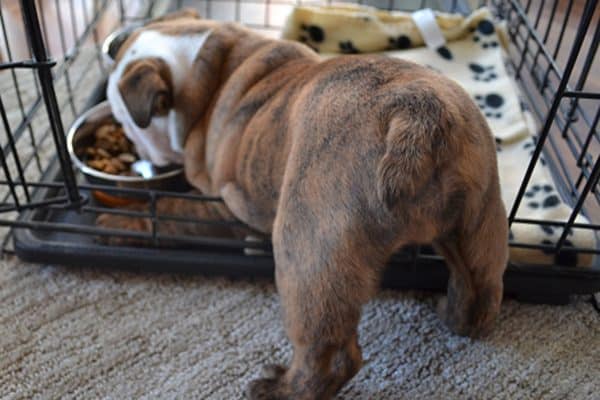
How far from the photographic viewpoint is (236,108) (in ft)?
4.05

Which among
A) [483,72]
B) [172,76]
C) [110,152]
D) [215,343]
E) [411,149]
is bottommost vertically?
[215,343]

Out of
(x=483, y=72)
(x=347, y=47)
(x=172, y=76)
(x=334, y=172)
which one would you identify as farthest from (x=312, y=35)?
(x=334, y=172)

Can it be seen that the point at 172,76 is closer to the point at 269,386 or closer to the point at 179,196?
the point at 179,196

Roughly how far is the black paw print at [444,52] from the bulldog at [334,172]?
24.6 inches

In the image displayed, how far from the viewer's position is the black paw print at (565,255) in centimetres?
124

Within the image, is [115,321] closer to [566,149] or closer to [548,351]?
[548,351]

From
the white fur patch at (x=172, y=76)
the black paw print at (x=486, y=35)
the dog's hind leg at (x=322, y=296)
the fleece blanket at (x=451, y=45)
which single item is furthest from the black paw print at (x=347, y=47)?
the dog's hind leg at (x=322, y=296)

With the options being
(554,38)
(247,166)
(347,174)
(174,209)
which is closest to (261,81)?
(247,166)

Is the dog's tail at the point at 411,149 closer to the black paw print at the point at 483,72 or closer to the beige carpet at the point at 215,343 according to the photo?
the beige carpet at the point at 215,343

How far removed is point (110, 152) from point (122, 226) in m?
0.25

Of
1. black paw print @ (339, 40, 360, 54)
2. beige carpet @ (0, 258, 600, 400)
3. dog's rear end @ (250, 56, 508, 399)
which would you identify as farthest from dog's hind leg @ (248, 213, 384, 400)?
black paw print @ (339, 40, 360, 54)

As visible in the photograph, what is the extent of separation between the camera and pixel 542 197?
135 cm

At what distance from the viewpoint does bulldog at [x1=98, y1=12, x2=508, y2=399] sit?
84 centimetres

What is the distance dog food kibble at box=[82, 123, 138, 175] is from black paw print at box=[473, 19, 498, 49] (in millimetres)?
984
